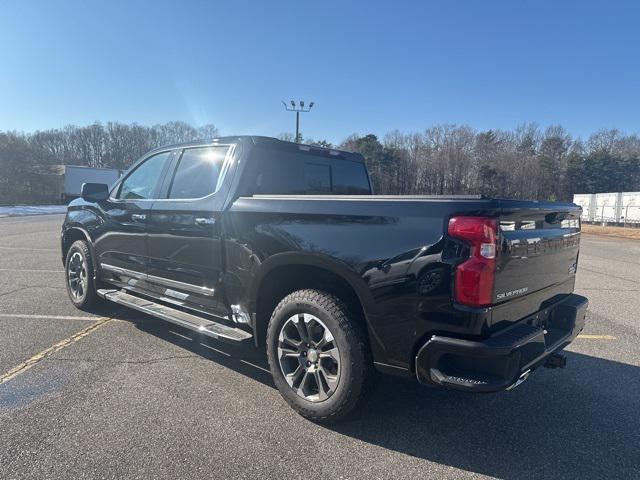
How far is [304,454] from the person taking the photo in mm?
2617

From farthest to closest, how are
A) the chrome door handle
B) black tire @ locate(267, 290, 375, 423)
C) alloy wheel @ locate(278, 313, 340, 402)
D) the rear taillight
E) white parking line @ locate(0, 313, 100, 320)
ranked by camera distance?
white parking line @ locate(0, 313, 100, 320) → the chrome door handle → alloy wheel @ locate(278, 313, 340, 402) → black tire @ locate(267, 290, 375, 423) → the rear taillight

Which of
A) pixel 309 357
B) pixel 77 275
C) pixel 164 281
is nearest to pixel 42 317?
pixel 77 275

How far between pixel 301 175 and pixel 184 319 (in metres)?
1.70

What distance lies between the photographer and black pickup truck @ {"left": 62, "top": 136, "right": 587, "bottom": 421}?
2.35m

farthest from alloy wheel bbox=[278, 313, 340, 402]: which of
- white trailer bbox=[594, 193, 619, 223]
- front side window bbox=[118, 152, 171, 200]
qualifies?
white trailer bbox=[594, 193, 619, 223]

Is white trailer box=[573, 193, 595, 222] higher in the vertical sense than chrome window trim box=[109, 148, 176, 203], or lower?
lower

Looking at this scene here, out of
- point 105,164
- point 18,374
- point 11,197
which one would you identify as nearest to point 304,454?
point 18,374

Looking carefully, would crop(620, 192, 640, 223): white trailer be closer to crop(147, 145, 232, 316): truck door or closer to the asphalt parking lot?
the asphalt parking lot

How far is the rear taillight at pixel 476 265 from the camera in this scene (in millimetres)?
2299

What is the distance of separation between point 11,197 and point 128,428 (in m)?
55.2

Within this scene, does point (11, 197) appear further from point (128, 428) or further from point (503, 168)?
point (503, 168)

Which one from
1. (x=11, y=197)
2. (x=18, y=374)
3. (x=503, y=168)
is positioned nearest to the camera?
(x=18, y=374)

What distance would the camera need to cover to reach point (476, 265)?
2297mm

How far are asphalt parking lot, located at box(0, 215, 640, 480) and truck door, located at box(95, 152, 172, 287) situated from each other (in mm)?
737
